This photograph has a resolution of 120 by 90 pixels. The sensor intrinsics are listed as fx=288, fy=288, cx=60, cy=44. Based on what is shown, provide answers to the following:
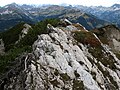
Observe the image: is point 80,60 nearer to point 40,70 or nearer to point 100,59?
point 100,59

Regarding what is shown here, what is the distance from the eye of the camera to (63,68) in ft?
141

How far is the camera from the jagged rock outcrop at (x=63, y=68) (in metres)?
38.8

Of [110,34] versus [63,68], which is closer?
[63,68]

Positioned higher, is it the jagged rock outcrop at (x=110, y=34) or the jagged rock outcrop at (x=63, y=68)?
the jagged rock outcrop at (x=63, y=68)

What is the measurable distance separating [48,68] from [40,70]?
67.6 inches

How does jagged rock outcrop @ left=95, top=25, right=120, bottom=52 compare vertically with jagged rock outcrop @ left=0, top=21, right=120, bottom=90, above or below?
below

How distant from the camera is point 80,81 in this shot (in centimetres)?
4197

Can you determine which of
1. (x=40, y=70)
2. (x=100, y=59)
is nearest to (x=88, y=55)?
(x=100, y=59)

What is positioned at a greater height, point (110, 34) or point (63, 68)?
point (63, 68)

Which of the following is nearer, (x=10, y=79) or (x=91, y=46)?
(x=10, y=79)

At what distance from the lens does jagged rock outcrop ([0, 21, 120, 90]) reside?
38.8 m

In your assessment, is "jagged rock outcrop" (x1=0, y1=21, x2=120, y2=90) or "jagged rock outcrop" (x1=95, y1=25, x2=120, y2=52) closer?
"jagged rock outcrop" (x1=0, y1=21, x2=120, y2=90)

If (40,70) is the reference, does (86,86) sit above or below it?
below

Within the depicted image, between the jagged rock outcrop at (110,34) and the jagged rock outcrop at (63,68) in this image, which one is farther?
the jagged rock outcrop at (110,34)
